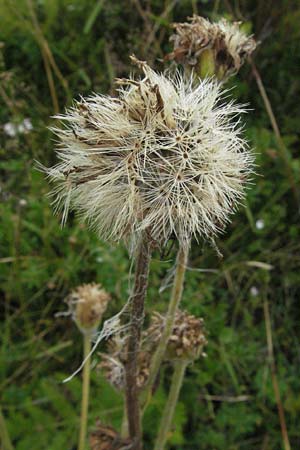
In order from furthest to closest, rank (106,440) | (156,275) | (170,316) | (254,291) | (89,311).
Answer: (254,291) → (156,275) → (89,311) → (106,440) → (170,316)

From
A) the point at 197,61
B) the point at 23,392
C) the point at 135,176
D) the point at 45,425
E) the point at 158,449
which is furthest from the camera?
the point at 23,392

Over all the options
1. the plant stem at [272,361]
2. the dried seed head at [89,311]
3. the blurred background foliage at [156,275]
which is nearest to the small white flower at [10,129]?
the blurred background foliage at [156,275]

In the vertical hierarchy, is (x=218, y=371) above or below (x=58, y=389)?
below

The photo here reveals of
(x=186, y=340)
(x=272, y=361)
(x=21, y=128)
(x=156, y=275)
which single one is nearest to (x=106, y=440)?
(x=186, y=340)

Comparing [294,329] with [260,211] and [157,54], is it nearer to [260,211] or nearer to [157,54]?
[260,211]

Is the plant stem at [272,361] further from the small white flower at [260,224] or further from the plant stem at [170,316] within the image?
the plant stem at [170,316]

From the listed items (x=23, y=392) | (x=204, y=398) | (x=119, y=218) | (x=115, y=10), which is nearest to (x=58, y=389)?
(x=23, y=392)

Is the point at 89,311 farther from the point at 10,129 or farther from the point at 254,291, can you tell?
the point at 10,129

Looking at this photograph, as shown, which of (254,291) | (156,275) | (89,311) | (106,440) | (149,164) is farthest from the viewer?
(254,291)
